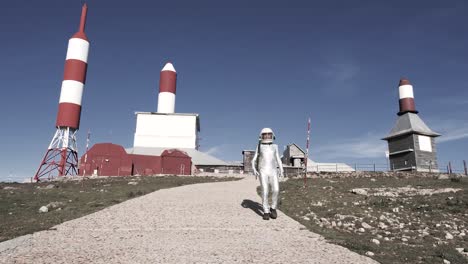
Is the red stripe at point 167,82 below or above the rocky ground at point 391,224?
above

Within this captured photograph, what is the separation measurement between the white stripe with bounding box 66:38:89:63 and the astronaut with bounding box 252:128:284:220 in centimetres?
3938

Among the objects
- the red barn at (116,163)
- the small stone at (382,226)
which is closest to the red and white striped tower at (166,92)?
the red barn at (116,163)

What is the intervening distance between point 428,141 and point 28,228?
148 ft

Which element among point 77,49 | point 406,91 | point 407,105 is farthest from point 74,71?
point 407,105

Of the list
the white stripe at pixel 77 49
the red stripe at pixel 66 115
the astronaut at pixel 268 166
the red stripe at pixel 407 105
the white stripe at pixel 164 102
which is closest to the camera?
the astronaut at pixel 268 166

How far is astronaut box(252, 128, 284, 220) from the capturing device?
31.4 ft

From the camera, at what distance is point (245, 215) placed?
10.1 meters

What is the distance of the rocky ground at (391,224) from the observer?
6.60 meters

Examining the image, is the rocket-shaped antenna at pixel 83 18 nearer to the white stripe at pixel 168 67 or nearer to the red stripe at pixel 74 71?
the red stripe at pixel 74 71

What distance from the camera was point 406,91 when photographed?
147ft

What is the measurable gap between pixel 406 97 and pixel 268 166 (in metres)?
42.0

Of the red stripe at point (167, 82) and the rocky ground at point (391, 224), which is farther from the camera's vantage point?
the red stripe at point (167, 82)

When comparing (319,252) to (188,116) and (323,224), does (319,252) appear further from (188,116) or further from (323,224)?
(188,116)

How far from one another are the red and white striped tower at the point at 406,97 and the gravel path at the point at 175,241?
1603 inches
